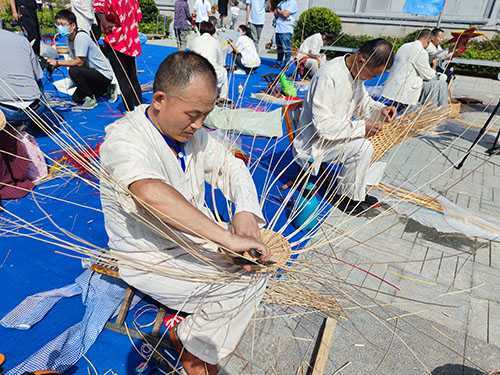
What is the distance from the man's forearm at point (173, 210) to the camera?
1.03 metres

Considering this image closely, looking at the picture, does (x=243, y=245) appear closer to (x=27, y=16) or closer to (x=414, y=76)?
(x=414, y=76)

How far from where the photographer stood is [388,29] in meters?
10.3

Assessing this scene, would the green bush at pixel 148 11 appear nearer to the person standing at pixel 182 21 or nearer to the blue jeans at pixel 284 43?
the person standing at pixel 182 21

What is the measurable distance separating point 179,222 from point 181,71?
48 cm

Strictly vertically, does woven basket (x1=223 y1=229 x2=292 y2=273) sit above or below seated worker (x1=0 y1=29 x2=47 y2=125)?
below

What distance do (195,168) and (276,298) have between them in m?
0.65

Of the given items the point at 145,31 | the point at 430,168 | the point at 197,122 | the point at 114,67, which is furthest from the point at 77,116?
the point at 145,31

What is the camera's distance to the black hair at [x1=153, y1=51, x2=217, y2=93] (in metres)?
1.07

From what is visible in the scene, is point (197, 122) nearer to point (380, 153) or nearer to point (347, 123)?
point (347, 123)

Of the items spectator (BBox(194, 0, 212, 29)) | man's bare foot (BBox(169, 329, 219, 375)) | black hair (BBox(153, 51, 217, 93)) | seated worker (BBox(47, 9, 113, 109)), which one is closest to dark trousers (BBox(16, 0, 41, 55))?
seated worker (BBox(47, 9, 113, 109))

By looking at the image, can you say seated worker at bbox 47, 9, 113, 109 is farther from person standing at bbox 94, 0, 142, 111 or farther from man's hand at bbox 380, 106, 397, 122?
man's hand at bbox 380, 106, 397, 122

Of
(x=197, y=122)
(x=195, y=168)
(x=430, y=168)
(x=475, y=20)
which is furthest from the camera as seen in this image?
(x=475, y=20)

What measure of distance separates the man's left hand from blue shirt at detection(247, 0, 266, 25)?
7.04 m

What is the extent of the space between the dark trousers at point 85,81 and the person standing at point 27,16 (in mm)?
1809
